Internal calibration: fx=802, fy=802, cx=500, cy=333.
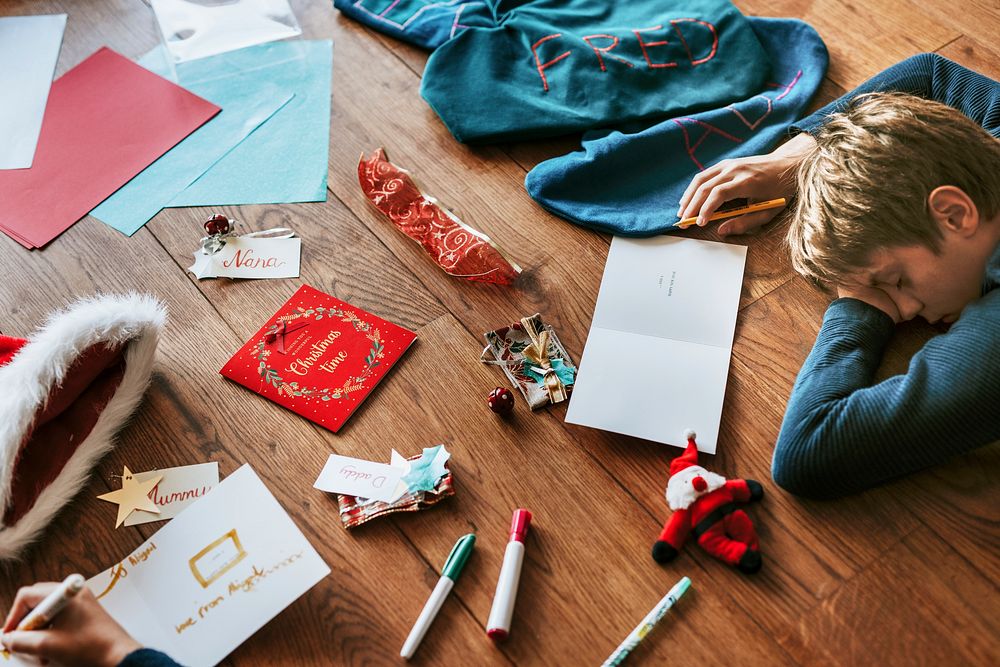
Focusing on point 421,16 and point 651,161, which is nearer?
point 651,161

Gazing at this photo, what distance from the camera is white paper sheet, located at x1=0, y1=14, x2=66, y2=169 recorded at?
1.38 m

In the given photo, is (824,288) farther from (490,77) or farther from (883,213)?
(490,77)

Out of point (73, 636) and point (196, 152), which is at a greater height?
point (196, 152)

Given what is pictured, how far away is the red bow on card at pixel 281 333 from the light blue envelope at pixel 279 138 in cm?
25

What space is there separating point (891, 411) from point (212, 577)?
2.61ft

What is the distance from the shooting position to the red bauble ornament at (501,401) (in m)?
1.02

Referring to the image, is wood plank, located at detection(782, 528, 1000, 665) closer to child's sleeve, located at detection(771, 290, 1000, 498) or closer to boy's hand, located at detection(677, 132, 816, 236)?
child's sleeve, located at detection(771, 290, 1000, 498)

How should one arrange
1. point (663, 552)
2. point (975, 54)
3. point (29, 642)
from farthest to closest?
point (975, 54)
point (663, 552)
point (29, 642)

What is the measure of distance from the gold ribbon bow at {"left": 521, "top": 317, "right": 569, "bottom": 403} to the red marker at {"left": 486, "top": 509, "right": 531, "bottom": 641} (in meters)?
0.17

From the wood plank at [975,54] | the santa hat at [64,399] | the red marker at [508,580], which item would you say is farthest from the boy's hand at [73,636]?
the wood plank at [975,54]

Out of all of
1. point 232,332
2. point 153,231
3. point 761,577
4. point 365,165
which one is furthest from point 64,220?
point 761,577

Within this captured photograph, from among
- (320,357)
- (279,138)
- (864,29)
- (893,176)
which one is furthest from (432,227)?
(864,29)

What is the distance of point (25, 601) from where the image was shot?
2.75 ft

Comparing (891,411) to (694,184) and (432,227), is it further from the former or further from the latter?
(432,227)
